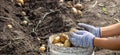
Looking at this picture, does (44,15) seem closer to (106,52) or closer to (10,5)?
(10,5)

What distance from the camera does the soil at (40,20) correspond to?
3.75 m

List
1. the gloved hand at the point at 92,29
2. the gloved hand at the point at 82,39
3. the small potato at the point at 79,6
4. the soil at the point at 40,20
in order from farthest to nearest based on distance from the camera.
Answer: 1. the small potato at the point at 79,6
2. the soil at the point at 40,20
3. the gloved hand at the point at 92,29
4. the gloved hand at the point at 82,39

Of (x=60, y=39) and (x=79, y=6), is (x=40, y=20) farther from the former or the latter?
(x=60, y=39)

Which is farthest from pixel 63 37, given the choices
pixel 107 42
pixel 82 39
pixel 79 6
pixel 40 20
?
pixel 79 6

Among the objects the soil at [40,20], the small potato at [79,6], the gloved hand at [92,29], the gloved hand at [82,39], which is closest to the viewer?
the gloved hand at [82,39]

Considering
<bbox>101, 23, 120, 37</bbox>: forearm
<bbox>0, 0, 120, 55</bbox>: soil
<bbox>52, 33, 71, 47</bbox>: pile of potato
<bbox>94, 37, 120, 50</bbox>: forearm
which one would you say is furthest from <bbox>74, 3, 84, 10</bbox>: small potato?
<bbox>94, 37, 120, 50</bbox>: forearm

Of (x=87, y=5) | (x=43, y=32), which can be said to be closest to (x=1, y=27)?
(x=43, y=32)

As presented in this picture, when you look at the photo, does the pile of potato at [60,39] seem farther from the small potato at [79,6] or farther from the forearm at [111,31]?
the small potato at [79,6]

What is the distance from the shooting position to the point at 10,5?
4676mm

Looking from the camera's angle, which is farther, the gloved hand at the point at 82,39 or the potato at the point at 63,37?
the potato at the point at 63,37

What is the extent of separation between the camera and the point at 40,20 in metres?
4.47

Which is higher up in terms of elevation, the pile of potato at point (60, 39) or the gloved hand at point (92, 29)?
the gloved hand at point (92, 29)

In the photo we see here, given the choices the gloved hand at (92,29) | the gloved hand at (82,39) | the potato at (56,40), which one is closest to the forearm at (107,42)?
the gloved hand at (82,39)

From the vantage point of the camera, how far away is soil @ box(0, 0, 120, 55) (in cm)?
375
